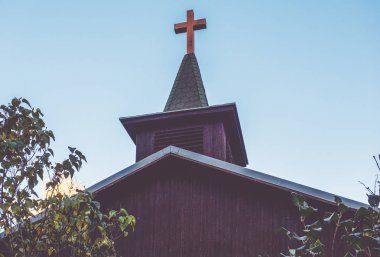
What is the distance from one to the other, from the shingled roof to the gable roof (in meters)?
3.74

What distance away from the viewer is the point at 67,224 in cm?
551

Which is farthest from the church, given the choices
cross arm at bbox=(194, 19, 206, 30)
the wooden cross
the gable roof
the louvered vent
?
cross arm at bbox=(194, 19, 206, 30)

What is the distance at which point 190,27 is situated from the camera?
14.7 meters

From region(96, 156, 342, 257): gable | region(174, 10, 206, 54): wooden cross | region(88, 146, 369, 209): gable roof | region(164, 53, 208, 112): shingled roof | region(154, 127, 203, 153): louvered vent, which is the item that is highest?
region(174, 10, 206, 54): wooden cross

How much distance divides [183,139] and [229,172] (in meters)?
3.16

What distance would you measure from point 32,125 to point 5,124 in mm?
277

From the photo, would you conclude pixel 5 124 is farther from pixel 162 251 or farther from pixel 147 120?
pixel 147 120

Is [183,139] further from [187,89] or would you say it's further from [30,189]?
[30,189]

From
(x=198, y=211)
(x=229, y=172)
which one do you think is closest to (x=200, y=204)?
(x=198, y=211)

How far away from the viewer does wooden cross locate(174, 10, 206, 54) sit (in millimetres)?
14711

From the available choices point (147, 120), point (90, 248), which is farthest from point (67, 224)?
point (147, 120)

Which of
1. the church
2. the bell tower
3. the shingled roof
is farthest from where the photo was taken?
the shingled roof

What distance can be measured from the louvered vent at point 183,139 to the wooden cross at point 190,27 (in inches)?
148

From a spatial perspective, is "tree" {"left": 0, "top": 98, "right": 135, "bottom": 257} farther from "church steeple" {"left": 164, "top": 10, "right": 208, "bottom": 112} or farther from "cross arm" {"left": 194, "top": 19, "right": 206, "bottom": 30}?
"cross arm" {"left": 194, "top": 19, "right": 206, "bottom": 30}
